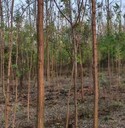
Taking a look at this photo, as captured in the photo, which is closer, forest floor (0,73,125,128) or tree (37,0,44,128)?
tree (37,0,44,128)

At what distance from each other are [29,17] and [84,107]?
22.1 feet

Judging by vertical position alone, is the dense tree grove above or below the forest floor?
above

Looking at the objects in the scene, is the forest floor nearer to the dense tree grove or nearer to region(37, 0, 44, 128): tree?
the dense tree grove

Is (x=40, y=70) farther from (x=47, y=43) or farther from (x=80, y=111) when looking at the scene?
(x=47, y=43)

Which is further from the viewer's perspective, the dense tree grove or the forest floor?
the forest floor

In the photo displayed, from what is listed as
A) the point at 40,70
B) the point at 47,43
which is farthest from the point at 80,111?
the point at 40,70

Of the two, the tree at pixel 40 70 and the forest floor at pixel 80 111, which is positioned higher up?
the tree at pixel 40 70

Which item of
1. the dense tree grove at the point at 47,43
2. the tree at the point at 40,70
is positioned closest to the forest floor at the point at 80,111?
the dense tree grove at the point at 47,43

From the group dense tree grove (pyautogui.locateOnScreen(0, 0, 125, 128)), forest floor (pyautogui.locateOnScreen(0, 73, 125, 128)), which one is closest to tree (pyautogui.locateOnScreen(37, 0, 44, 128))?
dense tree grove (pyautogui.locateOnScreen(0, 0, 125, 128))

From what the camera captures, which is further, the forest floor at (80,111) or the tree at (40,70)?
the forest floor at (80,111)

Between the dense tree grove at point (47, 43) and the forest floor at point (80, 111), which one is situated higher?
the dense tree grove at point (47, 43)

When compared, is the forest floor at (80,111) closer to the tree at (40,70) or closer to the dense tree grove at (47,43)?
the dense tree grove at (47,43)

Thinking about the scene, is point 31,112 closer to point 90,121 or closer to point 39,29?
point 90,121

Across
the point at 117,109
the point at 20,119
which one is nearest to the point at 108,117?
the point at 117,109
